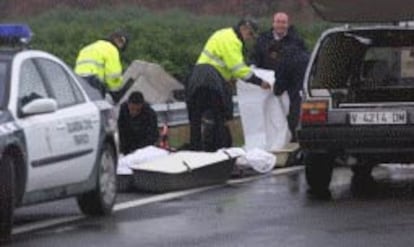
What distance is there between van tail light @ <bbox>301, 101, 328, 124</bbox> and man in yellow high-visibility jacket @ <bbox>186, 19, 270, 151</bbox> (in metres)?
3.55

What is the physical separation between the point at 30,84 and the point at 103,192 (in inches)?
54.3

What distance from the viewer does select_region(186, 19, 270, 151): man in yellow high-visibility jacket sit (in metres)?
18.6

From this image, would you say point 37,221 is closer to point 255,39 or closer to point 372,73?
point 372,73

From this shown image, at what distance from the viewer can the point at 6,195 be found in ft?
37.8

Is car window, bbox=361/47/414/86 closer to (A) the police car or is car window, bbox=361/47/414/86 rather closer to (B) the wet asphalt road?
(B) the wet asphalt road

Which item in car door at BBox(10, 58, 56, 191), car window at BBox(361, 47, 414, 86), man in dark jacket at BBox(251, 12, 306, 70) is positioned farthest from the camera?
man in dark jacket at BBox(251, 12, 306, 70)

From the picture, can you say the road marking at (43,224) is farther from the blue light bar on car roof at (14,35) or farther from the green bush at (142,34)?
the green bush at (142,34)

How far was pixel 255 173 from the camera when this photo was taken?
696 inches

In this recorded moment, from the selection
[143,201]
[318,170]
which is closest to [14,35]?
[143,201]

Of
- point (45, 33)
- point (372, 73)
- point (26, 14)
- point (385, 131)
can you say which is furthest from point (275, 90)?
point (26, 14)

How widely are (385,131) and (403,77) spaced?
67.7 inches

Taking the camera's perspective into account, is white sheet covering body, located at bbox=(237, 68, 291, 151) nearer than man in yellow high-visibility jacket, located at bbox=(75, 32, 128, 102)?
No

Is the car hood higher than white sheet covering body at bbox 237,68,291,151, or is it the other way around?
the car hood

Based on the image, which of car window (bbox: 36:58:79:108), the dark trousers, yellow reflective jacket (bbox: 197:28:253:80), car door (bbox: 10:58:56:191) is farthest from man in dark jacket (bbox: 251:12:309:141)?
car door (bbox: 10:58:56:191)
